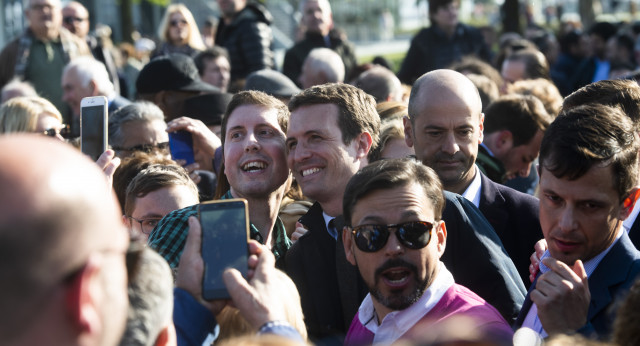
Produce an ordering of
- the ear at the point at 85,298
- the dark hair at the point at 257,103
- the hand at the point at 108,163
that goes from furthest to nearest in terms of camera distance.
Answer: the dark hair at the point at 257,103 < the hand at the point at 108,163 < the ear at the point at 85,298

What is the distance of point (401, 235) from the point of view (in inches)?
125

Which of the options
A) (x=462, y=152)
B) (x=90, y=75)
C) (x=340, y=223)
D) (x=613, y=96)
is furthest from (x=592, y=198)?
(x=90, y=75)

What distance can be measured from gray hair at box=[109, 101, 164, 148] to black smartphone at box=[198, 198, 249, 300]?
131 inches

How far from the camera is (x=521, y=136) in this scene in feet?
20.1

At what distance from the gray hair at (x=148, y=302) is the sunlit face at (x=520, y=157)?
4197 millimetres

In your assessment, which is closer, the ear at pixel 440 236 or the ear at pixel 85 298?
the ear at pixel 85 298

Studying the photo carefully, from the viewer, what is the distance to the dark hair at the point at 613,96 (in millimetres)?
4332

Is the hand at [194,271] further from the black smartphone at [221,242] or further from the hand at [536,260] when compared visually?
the hand at [536,260]

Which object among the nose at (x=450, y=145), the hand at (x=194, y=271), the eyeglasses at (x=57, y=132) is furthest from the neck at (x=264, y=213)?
the eyeglasses at (x=57, y=132)

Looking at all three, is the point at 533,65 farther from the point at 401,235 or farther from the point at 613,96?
the point at 401,235

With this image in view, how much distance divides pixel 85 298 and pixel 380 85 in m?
5.85

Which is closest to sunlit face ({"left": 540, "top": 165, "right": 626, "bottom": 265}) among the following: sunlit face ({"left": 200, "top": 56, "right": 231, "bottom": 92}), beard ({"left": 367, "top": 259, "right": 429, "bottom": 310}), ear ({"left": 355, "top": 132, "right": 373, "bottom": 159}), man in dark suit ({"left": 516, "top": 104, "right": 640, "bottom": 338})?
man in dark suit ({"left": 516, "top": 104, "right": 640, "bottom": 338})

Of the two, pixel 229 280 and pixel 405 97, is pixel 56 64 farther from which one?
pixel 229 280

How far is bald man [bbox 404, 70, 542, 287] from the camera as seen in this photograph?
4.34 meters
